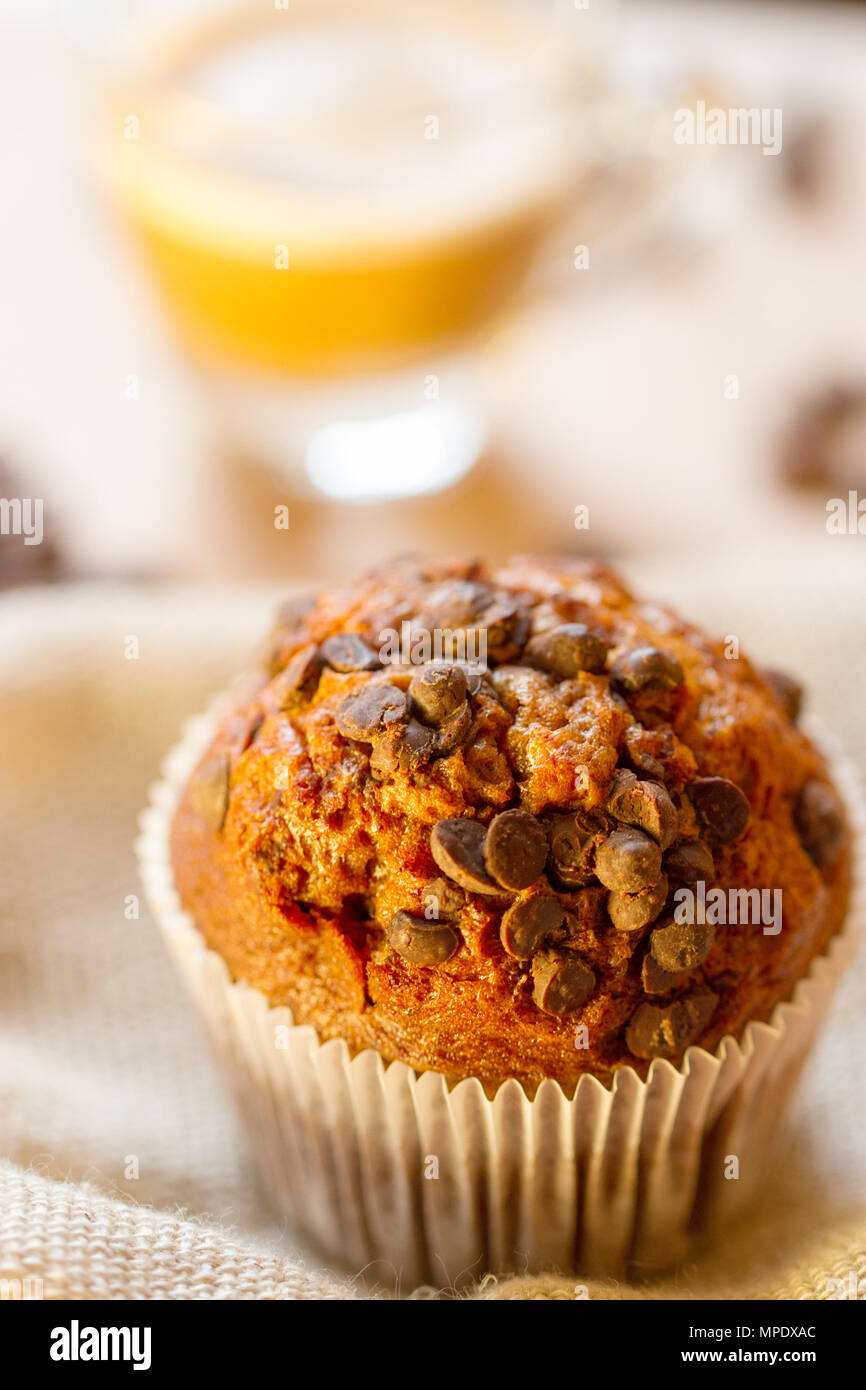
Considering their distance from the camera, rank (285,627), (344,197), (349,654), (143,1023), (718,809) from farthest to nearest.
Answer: (344,197) → (143,1023) → (285,627) → (349,654) → (718,809)

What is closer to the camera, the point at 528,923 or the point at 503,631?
the point at 528,923

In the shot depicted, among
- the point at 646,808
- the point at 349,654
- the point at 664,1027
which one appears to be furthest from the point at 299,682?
the point at 664,1027

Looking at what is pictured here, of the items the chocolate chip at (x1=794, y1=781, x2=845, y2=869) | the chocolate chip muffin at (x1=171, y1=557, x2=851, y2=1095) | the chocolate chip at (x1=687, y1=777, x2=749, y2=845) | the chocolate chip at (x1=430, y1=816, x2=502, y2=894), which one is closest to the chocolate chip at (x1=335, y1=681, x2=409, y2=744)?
the chocolate chip muffin at (x1=171, y1=557, x2=851, y2=1095)

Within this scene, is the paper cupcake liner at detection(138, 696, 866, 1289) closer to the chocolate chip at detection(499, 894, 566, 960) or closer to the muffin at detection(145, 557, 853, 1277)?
the muffin at detection(145, 557, 853, 1277)

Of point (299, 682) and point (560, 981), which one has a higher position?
point (299, 682)

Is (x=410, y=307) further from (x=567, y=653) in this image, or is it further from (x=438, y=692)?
(x=438, y=692)

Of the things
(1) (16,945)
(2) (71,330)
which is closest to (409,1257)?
(1) (16,945)

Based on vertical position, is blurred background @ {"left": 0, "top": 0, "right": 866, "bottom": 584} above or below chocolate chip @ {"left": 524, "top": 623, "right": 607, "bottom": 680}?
above
